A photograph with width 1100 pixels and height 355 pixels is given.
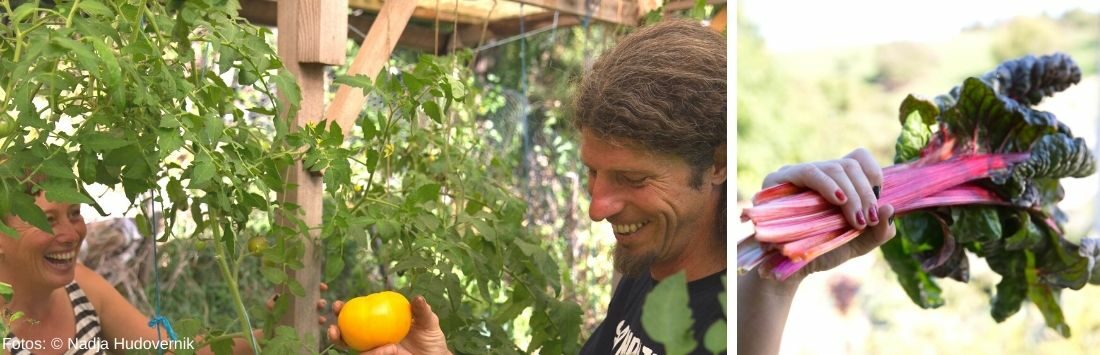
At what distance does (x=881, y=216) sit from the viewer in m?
1.07

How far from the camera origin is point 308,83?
225 cm

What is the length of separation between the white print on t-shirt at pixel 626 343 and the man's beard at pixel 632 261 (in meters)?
0.10

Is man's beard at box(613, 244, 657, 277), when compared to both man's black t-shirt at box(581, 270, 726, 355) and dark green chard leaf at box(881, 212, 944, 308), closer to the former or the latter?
man's black t-shirt at box(581, 270, 726, 355)

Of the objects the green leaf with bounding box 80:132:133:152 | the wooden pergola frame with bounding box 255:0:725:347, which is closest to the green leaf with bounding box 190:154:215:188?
the green leaf with bounding box 80:132:133:152

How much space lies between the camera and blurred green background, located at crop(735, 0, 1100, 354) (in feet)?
2.88

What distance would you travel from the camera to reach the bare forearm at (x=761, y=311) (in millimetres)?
1072

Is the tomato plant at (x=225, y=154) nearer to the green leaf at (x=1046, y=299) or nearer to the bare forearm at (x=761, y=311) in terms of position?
the bare forearm at (x=761, y=311)

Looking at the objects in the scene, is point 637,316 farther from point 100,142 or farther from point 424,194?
point 100,142

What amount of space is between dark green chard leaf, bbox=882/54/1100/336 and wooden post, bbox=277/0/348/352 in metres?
1.38

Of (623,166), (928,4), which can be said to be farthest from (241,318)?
(928,4)

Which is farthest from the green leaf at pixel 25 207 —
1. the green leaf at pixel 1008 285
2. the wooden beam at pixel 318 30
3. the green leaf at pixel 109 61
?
the green leaf at pixel 1008 285

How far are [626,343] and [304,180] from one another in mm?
904

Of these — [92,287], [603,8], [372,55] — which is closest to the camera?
[372,55]

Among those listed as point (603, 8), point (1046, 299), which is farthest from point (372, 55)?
point (1046, 299)
